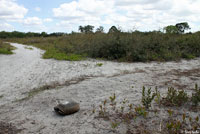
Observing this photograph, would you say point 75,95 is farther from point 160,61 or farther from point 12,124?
point 160,61

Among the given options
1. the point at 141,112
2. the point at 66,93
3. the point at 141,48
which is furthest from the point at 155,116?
the point at 141,48

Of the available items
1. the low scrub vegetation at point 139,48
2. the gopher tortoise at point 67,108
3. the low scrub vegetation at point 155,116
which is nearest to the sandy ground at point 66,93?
the gopher tortoise at point 67,108

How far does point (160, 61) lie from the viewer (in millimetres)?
9406

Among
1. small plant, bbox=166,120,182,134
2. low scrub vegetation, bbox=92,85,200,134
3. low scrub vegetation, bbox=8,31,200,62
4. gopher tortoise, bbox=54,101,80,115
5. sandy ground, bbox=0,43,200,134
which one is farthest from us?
low scrub vegetation, bbox=8,31,200,62

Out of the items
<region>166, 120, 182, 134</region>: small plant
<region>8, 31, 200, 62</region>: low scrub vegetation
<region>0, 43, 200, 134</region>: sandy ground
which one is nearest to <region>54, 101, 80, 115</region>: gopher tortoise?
<region>0, 43, 200, 134</region>: sandy ground

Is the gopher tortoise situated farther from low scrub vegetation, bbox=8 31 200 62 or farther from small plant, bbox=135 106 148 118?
low scrub vegetation, bbox=8 31 200 62

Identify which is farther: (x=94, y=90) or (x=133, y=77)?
(x=133, y=77)

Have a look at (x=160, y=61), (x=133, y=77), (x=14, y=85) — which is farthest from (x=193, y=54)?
(x=14, y=85)

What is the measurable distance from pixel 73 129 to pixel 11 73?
5168mm

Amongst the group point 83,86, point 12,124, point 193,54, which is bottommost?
point 12,124

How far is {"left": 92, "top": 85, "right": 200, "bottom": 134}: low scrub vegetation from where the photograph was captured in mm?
2805

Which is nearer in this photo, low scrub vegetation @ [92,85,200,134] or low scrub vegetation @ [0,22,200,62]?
low scrub vegetation @ [92,85,200,134]

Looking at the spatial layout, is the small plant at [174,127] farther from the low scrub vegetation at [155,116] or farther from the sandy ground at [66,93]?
the sandy ground at [66,93]

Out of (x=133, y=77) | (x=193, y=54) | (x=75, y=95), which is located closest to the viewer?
(x=75, y=95)
